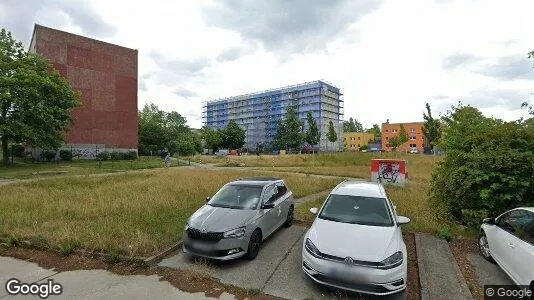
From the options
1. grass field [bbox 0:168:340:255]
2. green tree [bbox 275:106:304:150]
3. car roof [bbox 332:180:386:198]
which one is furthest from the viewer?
green tree [bbox 275:106:304:150]

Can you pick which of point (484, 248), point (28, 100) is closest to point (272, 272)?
point (484, 248)

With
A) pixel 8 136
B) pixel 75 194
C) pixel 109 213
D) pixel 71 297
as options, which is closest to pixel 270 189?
pixel 71 297

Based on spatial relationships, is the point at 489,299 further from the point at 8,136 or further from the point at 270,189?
the point at 8,136

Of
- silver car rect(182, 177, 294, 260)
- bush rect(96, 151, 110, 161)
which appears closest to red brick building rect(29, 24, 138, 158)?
bush rect(96, 151, 110, 161)

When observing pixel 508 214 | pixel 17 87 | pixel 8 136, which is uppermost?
pixel 17 87

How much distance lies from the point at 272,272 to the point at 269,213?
167 centimetres

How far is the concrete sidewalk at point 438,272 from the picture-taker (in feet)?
16.5

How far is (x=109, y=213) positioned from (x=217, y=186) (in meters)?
6.09

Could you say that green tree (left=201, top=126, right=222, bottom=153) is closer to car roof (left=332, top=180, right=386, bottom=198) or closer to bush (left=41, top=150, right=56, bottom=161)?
bush (left=41, top=150, right=56, bottom=161)

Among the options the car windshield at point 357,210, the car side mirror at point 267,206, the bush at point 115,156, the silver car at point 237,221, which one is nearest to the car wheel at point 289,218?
the silver car at point 237,221

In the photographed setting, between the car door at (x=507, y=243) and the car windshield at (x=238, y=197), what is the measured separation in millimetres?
4811

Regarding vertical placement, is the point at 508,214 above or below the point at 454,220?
above

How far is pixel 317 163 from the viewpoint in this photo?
37781mm

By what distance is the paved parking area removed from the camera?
505cm
